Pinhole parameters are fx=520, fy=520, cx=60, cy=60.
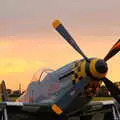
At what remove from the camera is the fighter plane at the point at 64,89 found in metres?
16.4

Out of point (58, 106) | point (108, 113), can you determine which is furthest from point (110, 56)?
point (108, 113)

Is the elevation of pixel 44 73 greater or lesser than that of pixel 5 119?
greater

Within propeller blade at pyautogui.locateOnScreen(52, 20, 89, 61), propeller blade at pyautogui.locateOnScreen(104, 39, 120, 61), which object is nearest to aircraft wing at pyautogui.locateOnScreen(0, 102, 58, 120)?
propeller blade at pyautogui.locateOnScreen(52, 20, 89, 61)

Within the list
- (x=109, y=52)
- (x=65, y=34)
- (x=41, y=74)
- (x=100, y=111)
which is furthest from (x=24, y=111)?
(x=109, y=52)

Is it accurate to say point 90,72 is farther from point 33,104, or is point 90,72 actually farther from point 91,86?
point 33,104

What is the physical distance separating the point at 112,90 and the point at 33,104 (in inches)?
106

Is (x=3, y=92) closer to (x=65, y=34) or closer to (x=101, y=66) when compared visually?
(x=65, y=34)

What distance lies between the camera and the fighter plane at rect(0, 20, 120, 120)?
644 inches

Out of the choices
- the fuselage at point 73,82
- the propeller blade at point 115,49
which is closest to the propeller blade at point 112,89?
the fuselage at point 73,82

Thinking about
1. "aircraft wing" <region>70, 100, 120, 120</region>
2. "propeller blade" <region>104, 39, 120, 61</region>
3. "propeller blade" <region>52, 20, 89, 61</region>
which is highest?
"propeller blade" <region>52, 20, 89, 61</region>

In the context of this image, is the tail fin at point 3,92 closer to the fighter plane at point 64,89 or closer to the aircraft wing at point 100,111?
the aircraft wing at point 100,111

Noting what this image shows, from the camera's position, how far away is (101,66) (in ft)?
52.1

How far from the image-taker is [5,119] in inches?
674

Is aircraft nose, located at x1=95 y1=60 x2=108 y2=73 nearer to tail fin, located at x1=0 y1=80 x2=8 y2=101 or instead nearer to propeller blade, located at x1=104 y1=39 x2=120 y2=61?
propeller blade, located at x1=104 y1=39 x2=120 y2=61
